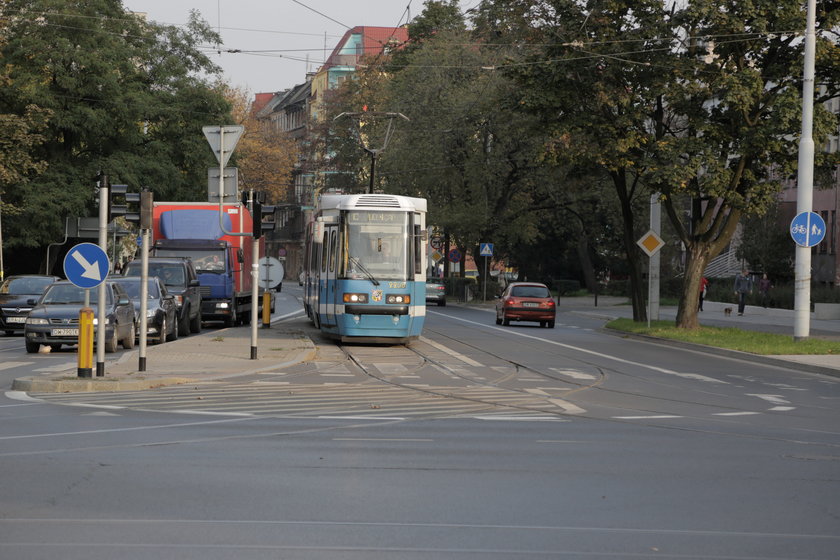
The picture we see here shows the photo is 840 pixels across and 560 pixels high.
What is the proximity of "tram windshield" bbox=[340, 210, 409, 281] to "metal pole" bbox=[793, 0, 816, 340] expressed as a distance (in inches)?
367

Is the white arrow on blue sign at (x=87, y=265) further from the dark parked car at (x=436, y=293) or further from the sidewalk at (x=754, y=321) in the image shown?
the dark parked car at (x=436, y=293)

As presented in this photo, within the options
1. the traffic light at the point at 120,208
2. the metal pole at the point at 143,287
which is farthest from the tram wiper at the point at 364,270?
the metal pole at the point at 143,287

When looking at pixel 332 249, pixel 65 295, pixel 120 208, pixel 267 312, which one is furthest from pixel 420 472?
pixel 267 312

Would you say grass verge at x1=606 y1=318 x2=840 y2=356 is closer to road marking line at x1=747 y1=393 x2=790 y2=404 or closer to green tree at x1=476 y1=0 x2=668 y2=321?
green tree at x1=476 y1=0 x2=668 y2=321

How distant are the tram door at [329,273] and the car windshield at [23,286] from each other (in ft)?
32.2

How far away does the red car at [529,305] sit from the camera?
143 ft

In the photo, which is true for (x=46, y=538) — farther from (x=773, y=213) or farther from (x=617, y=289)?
(x=617, y=289)

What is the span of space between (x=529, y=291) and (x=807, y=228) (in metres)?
16.2

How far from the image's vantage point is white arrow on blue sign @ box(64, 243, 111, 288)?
57.7 feet

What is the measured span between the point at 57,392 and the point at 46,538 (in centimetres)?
981

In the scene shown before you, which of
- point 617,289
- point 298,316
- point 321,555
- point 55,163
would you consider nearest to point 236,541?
point 321,555

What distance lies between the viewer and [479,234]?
6756 centimetres

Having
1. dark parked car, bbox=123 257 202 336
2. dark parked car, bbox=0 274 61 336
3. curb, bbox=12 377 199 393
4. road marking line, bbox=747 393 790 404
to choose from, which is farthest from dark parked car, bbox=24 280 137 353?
road marking line, bbox=747 393 790 404

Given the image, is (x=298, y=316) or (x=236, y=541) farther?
(x=298, y=316)
